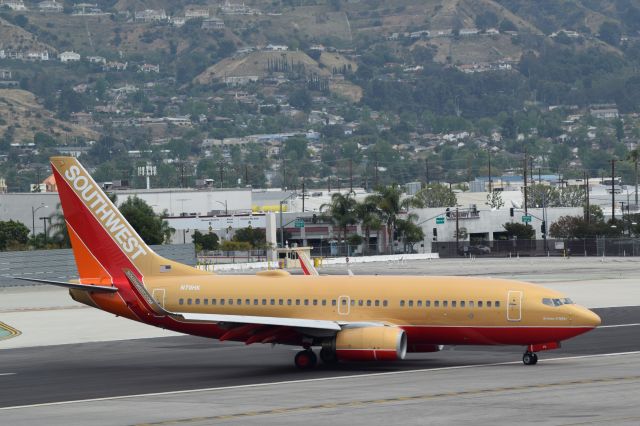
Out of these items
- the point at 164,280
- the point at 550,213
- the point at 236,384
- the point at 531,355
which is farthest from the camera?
the point at 550,213

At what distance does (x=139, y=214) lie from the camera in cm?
15325

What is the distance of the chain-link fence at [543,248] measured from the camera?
507ft

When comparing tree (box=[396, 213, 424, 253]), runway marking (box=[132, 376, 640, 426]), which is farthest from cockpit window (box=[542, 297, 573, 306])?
tree (box=[396, 213, 424, 253])

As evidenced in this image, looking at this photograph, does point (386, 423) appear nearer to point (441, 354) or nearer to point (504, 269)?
point (441, 354)

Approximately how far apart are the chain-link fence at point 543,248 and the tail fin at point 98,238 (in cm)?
9929

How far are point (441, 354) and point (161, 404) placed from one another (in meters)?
15.4

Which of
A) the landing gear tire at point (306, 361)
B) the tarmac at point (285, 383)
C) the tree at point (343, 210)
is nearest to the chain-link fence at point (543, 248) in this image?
the tree at point (343, 210)

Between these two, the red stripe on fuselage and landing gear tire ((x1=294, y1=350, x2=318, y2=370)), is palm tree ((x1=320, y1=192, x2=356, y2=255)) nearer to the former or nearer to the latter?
landing gear tire ((x1=294, y1=350, x2=318, y2=370))

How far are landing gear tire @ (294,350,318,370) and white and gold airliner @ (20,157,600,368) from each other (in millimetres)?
45

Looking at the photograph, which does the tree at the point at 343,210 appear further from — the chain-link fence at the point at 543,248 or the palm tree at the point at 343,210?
the chain-link fence at the point at 543,248

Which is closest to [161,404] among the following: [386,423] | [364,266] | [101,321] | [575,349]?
[386,423]

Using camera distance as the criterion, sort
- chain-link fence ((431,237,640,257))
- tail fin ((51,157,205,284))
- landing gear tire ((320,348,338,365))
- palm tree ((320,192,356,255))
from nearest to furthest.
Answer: landing gear tire ((320,348,338,365)) → tail fin ((51,157,205,284)) → chain-link fence ((431,237,640,257)) → palm tree ((320,192,356,255))

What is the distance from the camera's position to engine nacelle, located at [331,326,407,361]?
156ft

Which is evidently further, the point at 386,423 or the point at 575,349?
the point at 575,349
